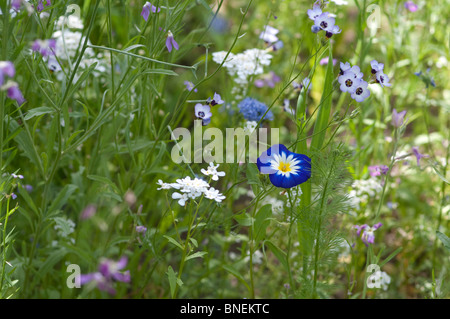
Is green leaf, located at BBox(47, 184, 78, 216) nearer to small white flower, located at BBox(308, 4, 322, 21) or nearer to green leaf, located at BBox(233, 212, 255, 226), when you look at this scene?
green leaf, located at BBox(233, 212, 255, 226)

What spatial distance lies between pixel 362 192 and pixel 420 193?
694 millimetres

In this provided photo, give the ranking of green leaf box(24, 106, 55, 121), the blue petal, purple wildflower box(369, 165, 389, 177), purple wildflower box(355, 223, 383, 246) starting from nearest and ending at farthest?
1. green leaf box(24, 106, 55, 121)
2. the blue petal
3. purple wildflower box(355, 223, 383, 246)
4. purple wildflower box(369, 165, 389, 177)

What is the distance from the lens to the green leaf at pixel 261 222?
1.24 meters

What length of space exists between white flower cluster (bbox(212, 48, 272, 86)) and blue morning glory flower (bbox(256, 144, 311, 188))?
42 centimetres

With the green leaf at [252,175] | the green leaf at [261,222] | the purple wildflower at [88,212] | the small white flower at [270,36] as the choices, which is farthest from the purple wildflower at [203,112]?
the small white flower at [270,36]

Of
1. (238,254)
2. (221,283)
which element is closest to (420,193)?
(238,254)

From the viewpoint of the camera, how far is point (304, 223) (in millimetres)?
1242

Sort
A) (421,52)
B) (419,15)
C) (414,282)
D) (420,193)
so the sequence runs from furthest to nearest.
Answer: (419,15)
(420,193)
(421,52)
(414,282)

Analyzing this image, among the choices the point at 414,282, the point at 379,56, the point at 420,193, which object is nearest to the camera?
the point at 414,282

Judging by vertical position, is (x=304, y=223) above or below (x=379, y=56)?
below

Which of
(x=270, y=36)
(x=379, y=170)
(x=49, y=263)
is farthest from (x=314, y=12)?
(x=49, y=263)

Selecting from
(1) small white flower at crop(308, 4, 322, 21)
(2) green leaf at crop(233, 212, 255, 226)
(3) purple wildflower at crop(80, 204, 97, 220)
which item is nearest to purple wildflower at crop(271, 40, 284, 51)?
(1) small white flower at crop(308, 4, 322, 21)

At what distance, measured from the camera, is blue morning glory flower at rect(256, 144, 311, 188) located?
112cm
